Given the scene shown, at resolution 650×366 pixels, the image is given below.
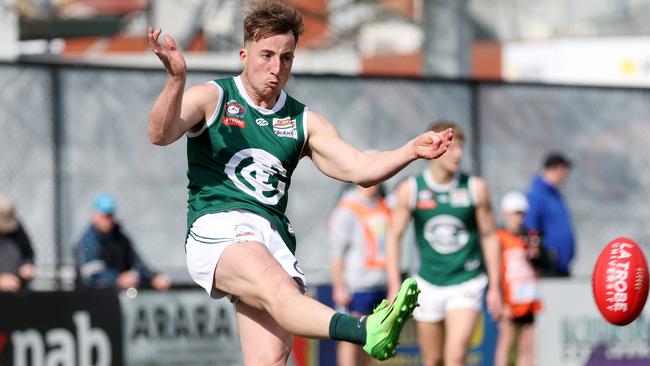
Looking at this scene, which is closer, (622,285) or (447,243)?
(622,285)

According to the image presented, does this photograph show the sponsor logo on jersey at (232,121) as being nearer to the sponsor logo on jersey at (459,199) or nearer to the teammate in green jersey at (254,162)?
the teammate in green jersey at (254,162)

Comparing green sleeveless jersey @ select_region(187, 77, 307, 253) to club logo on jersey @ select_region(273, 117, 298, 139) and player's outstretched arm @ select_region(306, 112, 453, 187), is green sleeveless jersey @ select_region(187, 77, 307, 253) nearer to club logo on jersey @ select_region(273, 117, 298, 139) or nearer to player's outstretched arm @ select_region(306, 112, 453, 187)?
club logo on jersey @ select_region(273, 117, 298, 139)

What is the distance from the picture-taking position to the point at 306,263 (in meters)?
12.1

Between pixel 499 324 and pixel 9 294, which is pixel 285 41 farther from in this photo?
pixel 499 324

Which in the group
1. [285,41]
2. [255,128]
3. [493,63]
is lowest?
[255,128]

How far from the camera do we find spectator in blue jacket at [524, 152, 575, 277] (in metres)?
12.9

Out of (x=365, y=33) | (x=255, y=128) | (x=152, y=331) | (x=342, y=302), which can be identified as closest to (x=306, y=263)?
(x=342, y=302)

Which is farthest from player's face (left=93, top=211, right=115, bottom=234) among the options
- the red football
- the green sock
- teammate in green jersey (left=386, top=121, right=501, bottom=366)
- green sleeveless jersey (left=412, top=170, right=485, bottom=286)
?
the green sock

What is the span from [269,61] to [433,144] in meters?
0.94

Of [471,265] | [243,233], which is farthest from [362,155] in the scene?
[471,265]

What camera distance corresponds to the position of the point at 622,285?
7.71 meters

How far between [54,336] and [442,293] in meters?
3.24

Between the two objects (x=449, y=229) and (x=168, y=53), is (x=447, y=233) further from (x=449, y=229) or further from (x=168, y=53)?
(x=168, y=53)

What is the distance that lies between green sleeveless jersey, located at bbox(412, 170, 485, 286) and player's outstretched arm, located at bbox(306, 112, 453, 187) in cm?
376
